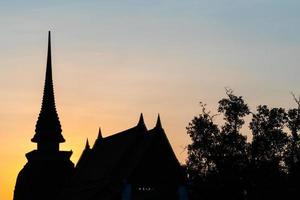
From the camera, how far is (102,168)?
271ft

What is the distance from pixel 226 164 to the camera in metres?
74.5

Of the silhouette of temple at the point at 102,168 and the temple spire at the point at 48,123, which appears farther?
the temple spire at the point at 48,123

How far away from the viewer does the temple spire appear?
88.3 meters

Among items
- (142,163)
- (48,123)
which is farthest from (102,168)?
(48,123)

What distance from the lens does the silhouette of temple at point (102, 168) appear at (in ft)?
253

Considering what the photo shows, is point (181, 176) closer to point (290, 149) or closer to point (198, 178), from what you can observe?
point (198, 178)

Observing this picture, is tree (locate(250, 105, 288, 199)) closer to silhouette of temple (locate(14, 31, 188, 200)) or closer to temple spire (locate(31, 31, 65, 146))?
silhouette of temple (locate(14, 31, 188, 200))

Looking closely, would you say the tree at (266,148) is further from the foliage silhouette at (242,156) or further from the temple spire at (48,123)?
the temple spire at (48,123)

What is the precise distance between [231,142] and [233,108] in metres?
3.06

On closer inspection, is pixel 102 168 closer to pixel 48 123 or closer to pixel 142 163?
pixel 142 163

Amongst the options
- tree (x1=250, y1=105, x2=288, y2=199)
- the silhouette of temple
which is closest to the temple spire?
the silhouette of temple

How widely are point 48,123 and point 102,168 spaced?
9474 millimetres

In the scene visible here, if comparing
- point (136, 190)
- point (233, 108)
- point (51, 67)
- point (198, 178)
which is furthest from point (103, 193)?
point (51, 67)

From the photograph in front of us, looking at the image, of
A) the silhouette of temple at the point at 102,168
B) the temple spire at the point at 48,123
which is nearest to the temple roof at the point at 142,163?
the silhouette of temple at the point at 102,168
